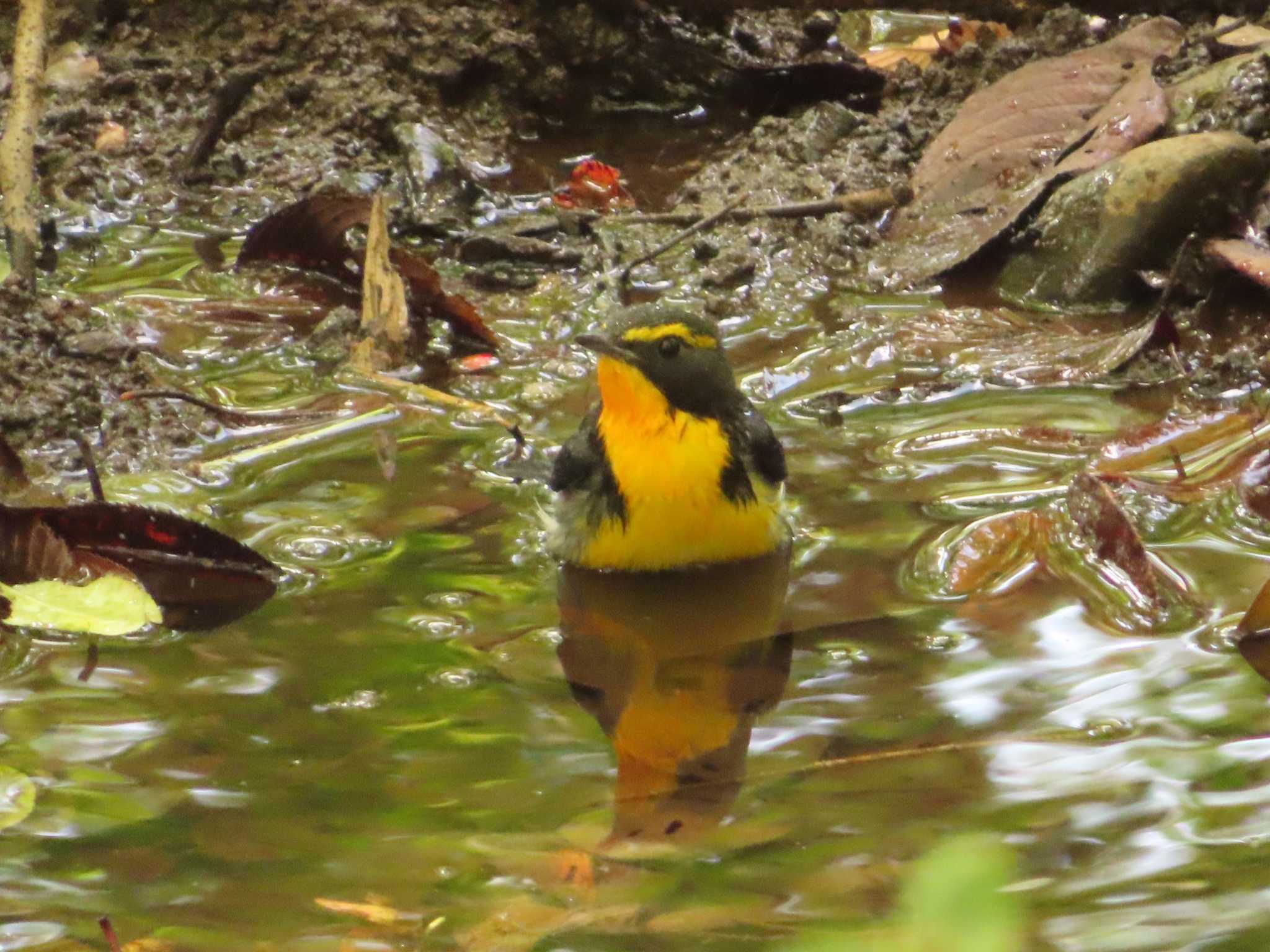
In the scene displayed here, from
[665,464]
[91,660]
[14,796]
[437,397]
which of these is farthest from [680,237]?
[14,796]

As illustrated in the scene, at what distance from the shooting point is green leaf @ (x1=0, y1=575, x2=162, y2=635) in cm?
376

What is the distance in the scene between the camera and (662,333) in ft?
15.0

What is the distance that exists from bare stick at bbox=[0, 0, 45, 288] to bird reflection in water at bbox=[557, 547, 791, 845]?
2.45 m

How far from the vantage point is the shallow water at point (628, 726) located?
8.37ft

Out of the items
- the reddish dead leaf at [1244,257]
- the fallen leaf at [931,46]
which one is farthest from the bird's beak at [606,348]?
the fallen leaf at [931,46]

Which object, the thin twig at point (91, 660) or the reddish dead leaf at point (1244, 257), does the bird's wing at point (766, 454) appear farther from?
the reddish dead leaf at point (1244, 257)

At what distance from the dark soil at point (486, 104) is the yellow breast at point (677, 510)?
1.84 m

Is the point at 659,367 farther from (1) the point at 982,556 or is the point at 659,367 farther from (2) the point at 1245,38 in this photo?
(2) the point at 1245,38

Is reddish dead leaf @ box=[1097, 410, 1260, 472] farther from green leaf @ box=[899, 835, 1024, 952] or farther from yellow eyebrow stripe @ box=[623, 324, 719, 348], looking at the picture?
green leaf @ box=[899, 835, 1024, 952]

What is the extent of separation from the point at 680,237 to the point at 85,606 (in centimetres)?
311

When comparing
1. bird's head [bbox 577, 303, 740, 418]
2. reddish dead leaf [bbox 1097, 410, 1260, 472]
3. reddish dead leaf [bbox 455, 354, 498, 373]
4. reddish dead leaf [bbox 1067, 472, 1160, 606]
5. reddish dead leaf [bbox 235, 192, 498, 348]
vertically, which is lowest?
reddish dead leaf [bbox 1067, 472, 1160, 606]

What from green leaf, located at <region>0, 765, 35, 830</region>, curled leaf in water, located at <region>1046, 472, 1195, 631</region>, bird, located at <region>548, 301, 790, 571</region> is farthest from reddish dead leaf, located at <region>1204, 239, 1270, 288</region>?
green leaf, located at <region>0, 765, 35, 830</region>

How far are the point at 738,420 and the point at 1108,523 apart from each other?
3.61 feet

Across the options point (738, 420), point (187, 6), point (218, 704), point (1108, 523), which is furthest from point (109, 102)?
point (1108, 523)
